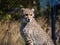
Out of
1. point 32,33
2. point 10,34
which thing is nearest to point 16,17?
point 10,34

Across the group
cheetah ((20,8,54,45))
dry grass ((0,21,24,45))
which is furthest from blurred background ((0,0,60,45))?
cheetah ((20,8,54,45))

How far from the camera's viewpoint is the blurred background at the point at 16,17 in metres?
10.5

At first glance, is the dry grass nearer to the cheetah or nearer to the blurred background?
the blurred background

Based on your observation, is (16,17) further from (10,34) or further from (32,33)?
(32,33)

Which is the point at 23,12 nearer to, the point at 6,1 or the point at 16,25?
the point at 16,25

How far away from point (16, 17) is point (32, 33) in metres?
2.32

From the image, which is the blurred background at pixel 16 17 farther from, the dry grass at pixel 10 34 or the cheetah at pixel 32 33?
the cheetah at pixel 32 33

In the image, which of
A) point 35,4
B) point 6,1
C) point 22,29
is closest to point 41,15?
point 35,4

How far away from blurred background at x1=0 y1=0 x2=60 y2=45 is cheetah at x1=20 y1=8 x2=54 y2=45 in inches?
18.6

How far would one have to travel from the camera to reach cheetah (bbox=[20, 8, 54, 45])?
943 cm

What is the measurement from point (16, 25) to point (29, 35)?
62.9 inches

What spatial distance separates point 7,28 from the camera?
11.0 metres

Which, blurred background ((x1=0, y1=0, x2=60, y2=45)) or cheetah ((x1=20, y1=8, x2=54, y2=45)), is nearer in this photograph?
cheetah ((x1=20, y1=8, x2=54, y2=45))

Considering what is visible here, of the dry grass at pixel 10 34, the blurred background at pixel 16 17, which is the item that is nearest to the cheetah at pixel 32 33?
the blurred background at pixel 16 17
